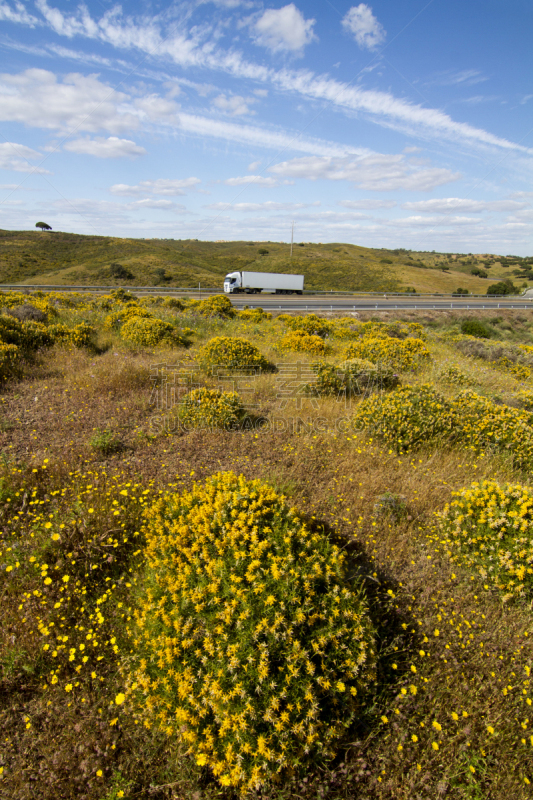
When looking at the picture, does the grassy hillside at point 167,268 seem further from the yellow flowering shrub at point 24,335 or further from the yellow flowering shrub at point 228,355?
the yellow flowering shrub at point 228,355

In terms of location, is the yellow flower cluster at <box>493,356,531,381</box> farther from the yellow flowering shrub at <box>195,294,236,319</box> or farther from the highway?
the highway

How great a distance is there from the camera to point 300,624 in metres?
2.10

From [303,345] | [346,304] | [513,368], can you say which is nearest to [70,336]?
[303,345]

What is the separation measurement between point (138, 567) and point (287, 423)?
330 centimetres

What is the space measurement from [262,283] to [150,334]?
33706 millimetres

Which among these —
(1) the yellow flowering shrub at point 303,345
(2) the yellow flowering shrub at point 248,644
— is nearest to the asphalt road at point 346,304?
(1) the yellow flowering shrub at point 303,345

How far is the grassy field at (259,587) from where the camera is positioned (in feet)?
6.46

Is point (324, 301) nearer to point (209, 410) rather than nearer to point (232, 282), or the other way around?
point (232, 282)

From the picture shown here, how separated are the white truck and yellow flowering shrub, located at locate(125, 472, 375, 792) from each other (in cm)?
3866

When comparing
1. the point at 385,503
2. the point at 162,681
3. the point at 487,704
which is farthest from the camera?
the point at 385,503

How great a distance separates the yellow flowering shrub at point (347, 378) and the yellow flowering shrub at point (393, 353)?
1413 mm

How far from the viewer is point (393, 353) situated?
982cm

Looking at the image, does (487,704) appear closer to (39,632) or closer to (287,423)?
(39,632)

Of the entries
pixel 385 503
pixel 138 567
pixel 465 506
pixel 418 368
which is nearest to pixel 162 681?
pixel 138 567
